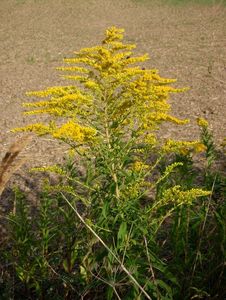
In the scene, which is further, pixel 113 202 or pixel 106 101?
pixel 106 101

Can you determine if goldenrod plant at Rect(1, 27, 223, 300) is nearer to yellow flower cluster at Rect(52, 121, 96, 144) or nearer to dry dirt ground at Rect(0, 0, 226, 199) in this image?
yellow flower cluster at Rect(52, 121, 96, 144)

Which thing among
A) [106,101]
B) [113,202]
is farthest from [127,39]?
[113,202]

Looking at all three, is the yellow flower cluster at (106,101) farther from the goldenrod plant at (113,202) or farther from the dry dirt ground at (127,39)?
the dry dirt ground at (127,39)

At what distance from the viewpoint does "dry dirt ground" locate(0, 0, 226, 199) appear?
26.9 feet

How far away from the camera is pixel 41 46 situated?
1477 centimetres

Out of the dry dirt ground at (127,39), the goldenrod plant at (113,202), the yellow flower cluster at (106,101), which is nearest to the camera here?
the goldenrod plant at (113,202)

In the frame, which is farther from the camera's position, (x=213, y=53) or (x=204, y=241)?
(x=213, y=53)

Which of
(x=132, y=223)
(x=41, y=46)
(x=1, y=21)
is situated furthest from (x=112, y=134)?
(x=1, y=21)

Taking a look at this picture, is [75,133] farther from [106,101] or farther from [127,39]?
[127,39]

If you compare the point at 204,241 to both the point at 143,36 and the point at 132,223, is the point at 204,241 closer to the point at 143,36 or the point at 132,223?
the point at 132,223

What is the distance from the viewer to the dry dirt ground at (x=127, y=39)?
322 inches

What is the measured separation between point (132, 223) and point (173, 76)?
8.23 m

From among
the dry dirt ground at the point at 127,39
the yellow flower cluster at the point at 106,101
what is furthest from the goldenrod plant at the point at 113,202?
the dry dirt ground at the point at 127,39

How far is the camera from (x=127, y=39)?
15031 millimetres
